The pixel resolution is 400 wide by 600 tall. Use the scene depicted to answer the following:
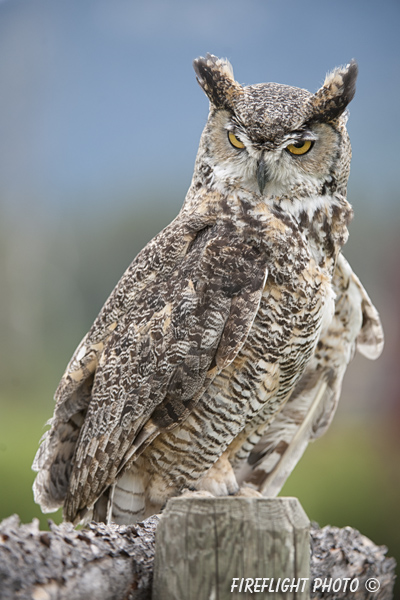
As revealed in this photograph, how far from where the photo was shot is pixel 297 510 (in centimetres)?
100

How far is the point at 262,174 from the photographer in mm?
1645

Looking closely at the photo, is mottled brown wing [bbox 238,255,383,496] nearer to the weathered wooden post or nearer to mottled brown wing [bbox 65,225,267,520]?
mottled brown wing [bbox 65,225,267,520]

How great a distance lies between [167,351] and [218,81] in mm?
832

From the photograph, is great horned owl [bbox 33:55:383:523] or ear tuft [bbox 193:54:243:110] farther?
ear tuft [bbox 193:54:243:110]

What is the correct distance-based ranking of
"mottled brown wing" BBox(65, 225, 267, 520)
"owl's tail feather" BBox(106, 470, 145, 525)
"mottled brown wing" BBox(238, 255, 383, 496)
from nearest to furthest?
"mottled brown wing" BBox(65, 225, 267, 520)
"owl's tail feather" BBox(106, 470, 145, 525)
"mottled brown wing" BBox(238, 255, 383, 496)

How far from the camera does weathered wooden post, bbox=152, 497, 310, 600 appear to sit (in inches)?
37.4

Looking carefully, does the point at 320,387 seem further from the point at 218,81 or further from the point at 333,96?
the point at 218,81

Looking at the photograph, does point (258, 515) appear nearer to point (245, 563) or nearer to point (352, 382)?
point (245, 563)

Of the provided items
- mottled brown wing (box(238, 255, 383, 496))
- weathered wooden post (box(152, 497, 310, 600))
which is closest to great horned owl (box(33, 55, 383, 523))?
mottled brown wing (box(238, 255, 383, 496))

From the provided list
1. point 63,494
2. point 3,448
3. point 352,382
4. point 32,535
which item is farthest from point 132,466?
point 352,382

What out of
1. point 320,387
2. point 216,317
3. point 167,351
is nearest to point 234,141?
point 216,317

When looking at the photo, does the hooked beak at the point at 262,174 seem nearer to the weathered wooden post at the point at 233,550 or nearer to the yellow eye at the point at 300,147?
the yellow eye at the point at 300,147

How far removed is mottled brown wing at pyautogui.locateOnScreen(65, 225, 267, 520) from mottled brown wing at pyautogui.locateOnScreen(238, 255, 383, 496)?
51 cm

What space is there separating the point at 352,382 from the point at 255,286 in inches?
77.8
